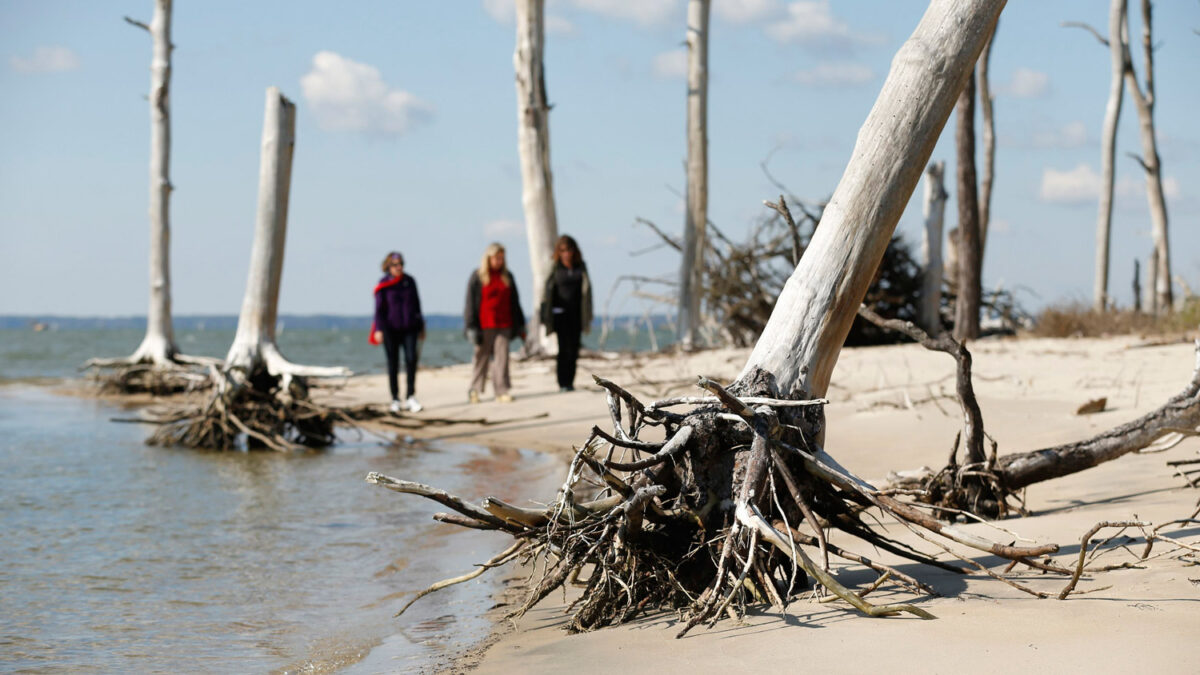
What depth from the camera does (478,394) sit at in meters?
12.6

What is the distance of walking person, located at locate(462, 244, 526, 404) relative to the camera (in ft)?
40.3

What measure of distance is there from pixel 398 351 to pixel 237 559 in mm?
6221

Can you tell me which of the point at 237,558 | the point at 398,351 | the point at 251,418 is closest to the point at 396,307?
the point at 398,351

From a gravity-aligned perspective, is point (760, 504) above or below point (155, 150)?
below

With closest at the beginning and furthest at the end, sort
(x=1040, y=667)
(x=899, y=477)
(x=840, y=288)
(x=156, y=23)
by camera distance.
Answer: (x=1040, y=667), (x=840, y=288), (x=899, y=477), (x=156, y=23)

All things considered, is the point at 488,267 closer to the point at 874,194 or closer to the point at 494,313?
the point at 494,313

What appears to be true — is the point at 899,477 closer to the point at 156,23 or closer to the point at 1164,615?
Answer: the point at 1164,615

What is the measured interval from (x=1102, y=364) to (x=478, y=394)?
703 cm

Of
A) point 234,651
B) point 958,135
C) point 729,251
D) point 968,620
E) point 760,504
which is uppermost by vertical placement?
point 958,135

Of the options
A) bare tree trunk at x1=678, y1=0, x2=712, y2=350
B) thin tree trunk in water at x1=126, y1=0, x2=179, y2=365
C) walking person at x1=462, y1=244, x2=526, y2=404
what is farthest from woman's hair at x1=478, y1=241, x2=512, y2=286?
thin tree trunk in water at x1=126, y1=0, x2=179, y2=365

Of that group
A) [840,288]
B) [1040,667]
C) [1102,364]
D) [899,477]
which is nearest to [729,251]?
[1102,364]

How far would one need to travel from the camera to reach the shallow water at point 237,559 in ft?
Result: 13.0

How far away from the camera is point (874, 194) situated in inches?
144

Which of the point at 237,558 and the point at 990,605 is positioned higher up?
the point at 990,605
